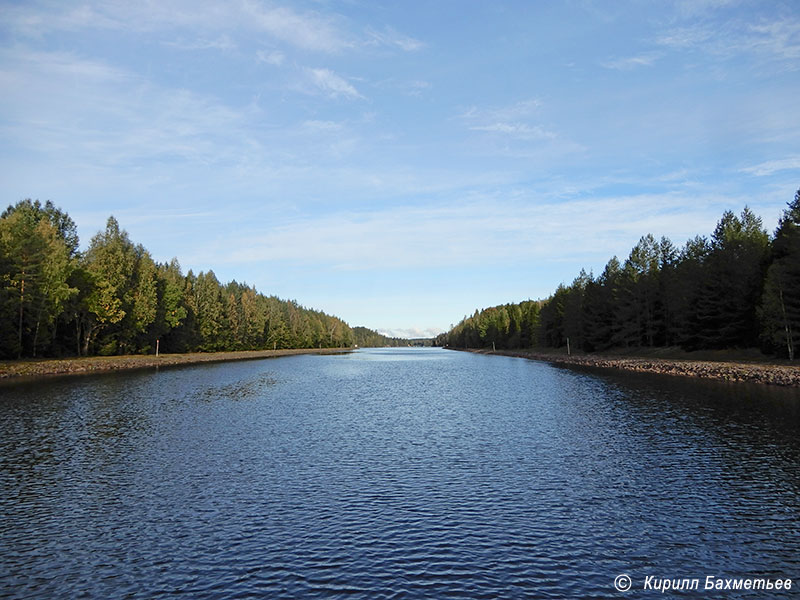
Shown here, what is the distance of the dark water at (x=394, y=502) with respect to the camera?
476 inches

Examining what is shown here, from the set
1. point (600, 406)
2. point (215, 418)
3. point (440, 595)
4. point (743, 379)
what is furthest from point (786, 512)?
point (743, 379)

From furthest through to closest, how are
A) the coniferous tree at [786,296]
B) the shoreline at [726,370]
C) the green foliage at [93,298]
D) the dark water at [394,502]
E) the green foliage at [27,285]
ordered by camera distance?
the green foliage at [93,298] < the green foliage at [27,285] < the coniferous tree at [786,296] < the shoreline at [726,370] < the dark water at [394,502]

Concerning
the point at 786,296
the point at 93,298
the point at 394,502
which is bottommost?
the point at 394,502

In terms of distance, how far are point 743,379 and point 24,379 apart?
79.0 meters

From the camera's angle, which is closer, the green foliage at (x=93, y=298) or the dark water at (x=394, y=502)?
the dark water at (x=394, y=502)

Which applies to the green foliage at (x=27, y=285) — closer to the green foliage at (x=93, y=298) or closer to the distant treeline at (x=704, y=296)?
the green foliage at (x=93, y=298)

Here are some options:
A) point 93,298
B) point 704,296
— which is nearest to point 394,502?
point 704,296

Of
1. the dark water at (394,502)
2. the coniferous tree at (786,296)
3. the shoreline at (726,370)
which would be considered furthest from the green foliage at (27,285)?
the coniferous tree at (786,296)

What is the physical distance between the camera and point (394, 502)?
17.2 meters

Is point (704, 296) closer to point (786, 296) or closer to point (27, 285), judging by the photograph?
point (786, 296)

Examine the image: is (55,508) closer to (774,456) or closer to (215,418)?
(215,418)

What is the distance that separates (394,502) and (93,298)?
82930 millimetres

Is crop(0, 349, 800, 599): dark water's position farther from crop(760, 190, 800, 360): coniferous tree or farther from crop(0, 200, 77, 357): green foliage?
crop(0, 200, 77, 357): green foliage

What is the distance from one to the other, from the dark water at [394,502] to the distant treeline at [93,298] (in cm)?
4170
